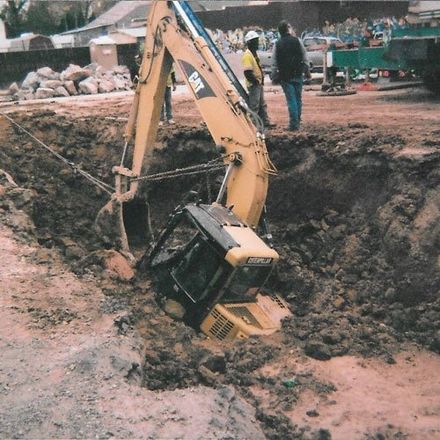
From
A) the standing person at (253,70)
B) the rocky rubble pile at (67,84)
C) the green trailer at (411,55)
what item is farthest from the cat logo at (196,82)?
the rocky rubble pile at (67,84)

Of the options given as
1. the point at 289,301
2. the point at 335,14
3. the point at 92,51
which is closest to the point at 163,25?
the point at 289,301

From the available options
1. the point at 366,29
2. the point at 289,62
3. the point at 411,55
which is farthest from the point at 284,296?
the point at 366,29

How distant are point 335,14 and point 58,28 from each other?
2684cm

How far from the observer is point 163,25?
8.66 m

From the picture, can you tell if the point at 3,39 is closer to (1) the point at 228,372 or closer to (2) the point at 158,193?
(2) the point at 158,193

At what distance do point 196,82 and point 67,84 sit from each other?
577 inches

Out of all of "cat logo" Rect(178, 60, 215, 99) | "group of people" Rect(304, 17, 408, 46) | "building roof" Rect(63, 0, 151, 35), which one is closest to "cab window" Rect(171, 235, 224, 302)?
"cat logo" Rect(178, 60, 215, 99)

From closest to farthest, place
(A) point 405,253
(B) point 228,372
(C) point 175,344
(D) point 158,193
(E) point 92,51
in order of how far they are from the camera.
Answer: (B) point 228,372
(C) point 175,344
(A) point 405,253
(D) point 158,193
(E) point 92,51

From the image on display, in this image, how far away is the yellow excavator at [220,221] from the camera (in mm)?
7055

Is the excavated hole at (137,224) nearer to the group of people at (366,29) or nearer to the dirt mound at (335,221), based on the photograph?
the dirt mound at (335,221)

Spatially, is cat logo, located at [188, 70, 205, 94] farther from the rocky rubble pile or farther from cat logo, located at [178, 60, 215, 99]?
the rocky rubble pile

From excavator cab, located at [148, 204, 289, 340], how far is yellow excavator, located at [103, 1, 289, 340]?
1 cm

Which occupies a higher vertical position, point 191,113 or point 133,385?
point 191,113

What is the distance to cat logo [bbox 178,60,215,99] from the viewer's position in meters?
8.08
